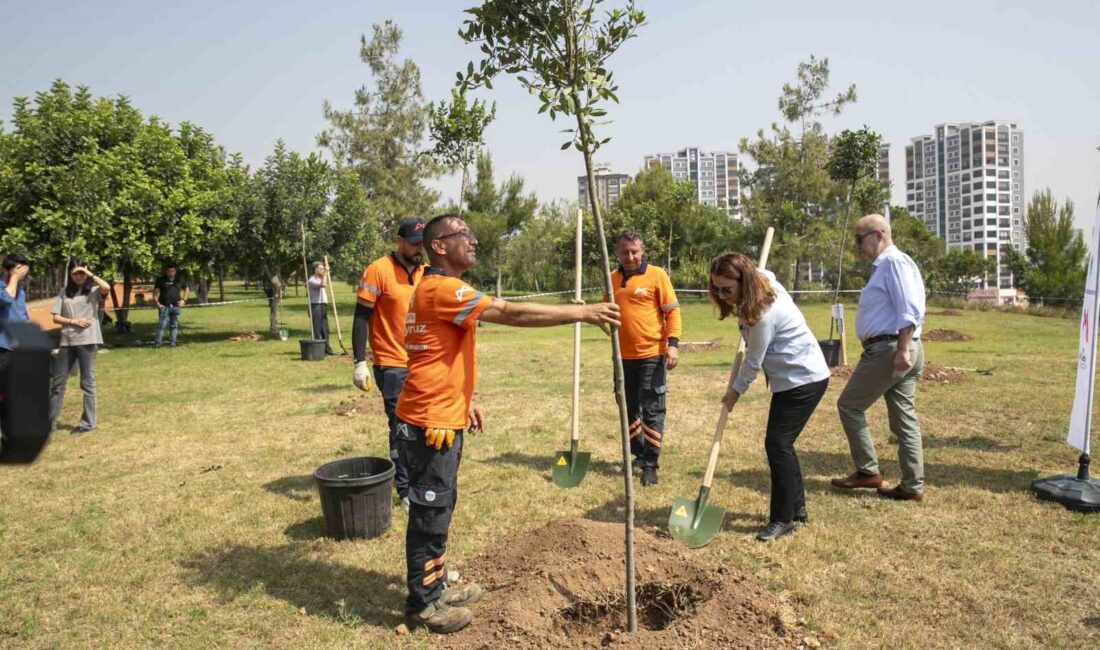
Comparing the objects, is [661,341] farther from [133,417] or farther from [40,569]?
[133,417]

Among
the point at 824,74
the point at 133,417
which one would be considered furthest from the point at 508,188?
the point at 133,417

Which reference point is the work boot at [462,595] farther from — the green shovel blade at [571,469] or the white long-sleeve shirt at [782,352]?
the white long-sleeve shirt at [782,352]

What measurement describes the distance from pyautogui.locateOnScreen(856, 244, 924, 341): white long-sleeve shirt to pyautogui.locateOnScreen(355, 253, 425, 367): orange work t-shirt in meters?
3.58

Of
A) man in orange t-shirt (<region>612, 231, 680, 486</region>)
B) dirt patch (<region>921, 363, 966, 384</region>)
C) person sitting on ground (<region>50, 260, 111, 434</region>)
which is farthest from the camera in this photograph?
dirt patch (<region>921, 363, 966, 384</region>)

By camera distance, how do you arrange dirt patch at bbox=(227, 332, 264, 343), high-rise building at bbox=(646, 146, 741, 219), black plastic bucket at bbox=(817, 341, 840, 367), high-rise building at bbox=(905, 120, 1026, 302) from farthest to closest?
high-rise building at bbox=(646, 146, 741, 219)
high-rise building at bbox=(905, 120, 1026, 302)
dirt patch at bbox=(227, 332, 264, 343)
black plastic bucket at bbox=(817, 341, 840, 367)

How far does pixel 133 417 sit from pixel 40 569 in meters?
5.69

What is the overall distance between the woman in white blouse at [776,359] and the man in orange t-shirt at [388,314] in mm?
2390

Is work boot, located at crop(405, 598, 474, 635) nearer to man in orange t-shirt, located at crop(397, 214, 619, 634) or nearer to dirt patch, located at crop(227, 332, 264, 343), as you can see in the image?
man in orange t-shirt, located at crop(397, 214, 619, 634)

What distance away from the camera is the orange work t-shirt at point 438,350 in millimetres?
3568

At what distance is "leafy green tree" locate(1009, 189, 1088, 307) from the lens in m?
38.3

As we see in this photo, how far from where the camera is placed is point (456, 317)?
3.56 m

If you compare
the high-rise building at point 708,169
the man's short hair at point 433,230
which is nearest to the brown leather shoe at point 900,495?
the man's short hair at point 433,230

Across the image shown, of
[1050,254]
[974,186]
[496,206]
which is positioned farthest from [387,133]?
[974,186]

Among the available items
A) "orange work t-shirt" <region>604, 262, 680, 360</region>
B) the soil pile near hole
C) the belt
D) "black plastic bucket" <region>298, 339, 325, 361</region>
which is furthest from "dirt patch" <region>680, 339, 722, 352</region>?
the soil pile near hole
